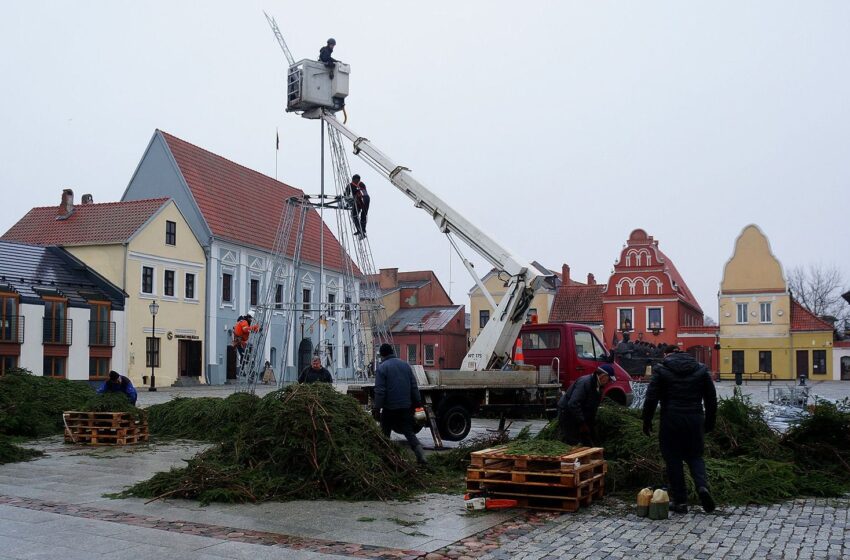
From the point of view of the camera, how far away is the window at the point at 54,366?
35.9m

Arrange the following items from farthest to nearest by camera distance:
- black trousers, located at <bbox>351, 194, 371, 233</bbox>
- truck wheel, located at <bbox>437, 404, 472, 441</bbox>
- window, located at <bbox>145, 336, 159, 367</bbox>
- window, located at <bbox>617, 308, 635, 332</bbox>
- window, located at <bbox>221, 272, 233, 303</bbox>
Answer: window, located at <bbox>617, 308, 635, 332</bbox>, window, located at <bbox>221, 272, 233, 303</bbox>, window, located at <bbox>145, 336, 159, 367</bbox>, black trousers, located at <bbox>351, 194, 371, 233</bbox>, truck wheel, located at <bbox>437, 404, 472, 441</bbox>

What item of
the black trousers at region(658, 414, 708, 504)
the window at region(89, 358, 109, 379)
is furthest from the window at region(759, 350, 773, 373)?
the black trousers at region(658, 414, 708, 504)

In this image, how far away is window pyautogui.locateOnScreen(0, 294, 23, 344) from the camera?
Result: 111 feet

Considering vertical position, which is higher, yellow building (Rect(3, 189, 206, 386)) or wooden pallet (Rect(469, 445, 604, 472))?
yellow building (Rect(3, 189, 206, 386))

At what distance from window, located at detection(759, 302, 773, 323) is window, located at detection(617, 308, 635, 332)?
8952mm

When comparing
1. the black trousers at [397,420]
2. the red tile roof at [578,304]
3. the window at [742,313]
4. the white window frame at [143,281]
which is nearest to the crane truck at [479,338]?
the black trousers at [397,420]

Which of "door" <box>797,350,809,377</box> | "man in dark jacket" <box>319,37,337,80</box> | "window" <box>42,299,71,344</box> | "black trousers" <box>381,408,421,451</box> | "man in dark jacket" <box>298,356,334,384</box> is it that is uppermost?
"man in dark jacket" <box>319,37,337,80</box>

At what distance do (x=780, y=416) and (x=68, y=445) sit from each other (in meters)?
12.8

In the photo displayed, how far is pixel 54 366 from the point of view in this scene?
36406 millimetres

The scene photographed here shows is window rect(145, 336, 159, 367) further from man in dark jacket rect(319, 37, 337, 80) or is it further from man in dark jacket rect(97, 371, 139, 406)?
man in dark jacket rect(319, 37, 337, 80)

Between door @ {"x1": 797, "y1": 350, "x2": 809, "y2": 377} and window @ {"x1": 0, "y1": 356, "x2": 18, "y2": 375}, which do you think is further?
door @ {"x1": 797, "y1": 350, "x2": 809, "y2": 377}

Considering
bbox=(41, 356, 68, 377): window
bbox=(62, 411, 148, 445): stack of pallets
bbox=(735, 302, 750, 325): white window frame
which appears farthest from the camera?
bbox=(735, 302, 750, 325): white window frame

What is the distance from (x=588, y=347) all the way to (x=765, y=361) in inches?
1760

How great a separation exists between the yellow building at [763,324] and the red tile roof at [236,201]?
2883 cm
